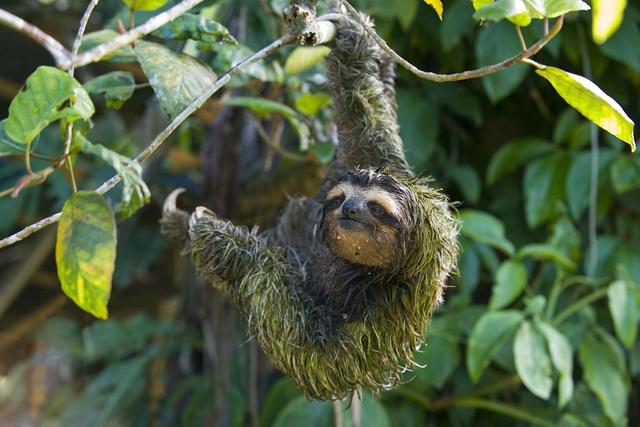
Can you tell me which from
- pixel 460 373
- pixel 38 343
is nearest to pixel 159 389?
pixel 38 343

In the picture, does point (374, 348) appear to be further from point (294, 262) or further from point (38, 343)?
point (38, 343)

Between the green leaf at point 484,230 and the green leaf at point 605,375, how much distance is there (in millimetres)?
712

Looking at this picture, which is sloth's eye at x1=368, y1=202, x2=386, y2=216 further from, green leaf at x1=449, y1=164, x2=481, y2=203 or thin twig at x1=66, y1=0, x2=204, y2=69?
green leaf at x1=449, y1=164, x2=481, y2=203

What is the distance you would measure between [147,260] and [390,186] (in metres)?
3.79

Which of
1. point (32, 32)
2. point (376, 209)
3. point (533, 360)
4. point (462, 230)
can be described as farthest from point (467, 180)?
point (32, 32)

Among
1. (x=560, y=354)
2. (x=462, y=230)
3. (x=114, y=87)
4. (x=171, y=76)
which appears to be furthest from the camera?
(x=462, y=230)

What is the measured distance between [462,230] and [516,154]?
974 mm

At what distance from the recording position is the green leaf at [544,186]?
4.79 meters

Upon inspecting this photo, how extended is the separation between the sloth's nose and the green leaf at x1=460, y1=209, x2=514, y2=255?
1.81m

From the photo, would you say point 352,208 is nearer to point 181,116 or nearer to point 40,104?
point 181,116

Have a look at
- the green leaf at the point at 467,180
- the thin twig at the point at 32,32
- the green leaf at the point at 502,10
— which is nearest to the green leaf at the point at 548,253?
the green leaf at the point at 467,180

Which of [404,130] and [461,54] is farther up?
[461,54]

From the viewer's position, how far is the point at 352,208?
2477mm

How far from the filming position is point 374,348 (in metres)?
2.72
